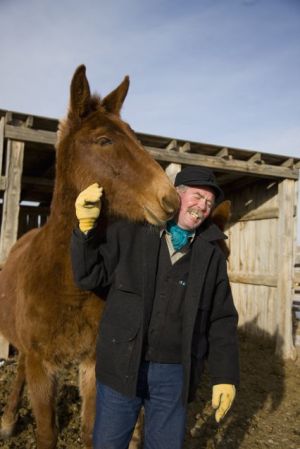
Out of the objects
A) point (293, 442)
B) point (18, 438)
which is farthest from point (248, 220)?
point (18, 438)

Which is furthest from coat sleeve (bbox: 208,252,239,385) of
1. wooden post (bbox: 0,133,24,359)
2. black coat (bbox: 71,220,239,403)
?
wooden post (bbox: 0,133,24,359)

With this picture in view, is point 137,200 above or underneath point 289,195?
underneath

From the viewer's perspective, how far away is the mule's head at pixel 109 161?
2229 mm

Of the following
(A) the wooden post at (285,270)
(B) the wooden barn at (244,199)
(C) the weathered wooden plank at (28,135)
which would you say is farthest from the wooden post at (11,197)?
(A) the wooden post at (285,270)

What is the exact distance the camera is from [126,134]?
2.42m

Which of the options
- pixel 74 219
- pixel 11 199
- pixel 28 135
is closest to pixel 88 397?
pixel 74 219

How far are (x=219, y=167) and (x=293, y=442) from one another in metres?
4.17

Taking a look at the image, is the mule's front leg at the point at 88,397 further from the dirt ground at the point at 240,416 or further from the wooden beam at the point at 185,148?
the wooden beam at the point at 185,148

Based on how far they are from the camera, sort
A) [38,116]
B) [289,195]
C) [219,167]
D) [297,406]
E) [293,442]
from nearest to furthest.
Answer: [293,442], [297,406], [38,116], [219,167], [289,195]

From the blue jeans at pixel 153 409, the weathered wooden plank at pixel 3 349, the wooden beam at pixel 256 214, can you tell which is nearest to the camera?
the blue jeans at pixel 153 409

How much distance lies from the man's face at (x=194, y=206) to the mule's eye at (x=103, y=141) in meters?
0.56

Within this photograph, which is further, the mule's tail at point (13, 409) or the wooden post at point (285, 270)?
the wooden post at point (285, 270)

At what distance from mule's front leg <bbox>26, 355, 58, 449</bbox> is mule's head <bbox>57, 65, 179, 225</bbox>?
1.26 metres

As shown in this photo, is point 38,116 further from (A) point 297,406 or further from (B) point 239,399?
(A) point 297,406
